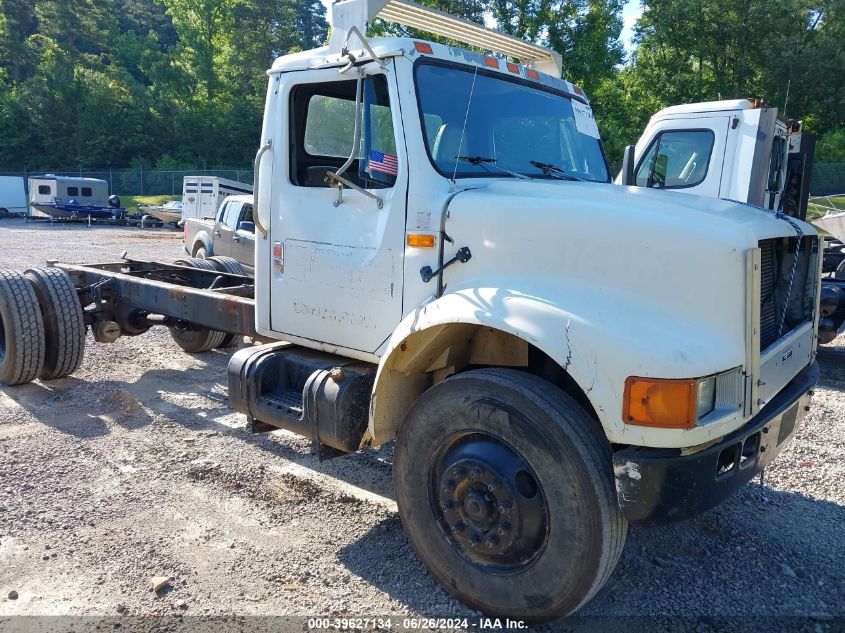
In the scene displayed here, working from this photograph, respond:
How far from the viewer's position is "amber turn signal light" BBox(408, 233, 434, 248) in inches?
138

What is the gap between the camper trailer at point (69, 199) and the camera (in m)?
34.2

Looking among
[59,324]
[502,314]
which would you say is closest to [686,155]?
[502,314]

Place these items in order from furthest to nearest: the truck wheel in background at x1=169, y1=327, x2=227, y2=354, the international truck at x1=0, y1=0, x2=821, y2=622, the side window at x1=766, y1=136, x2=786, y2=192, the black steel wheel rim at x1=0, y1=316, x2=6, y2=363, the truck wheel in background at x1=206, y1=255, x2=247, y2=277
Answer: the side window at x1=766, y1=136, x2=786, y2=192 → the truck wheel in background at x1=206, y1=255, x2=247, y2=277 → the truck wheel in background at x1=169, y1=327, x2=227, y2=354 → the black steel wheel rim at x1=0, y1=316, x2=6, y2=363 → the international truck at x1=0, y1=0, x2=821, y2=622

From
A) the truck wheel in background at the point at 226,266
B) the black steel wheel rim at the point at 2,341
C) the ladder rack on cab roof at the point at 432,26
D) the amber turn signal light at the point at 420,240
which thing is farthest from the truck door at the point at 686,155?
the black steel wheel rim at the point at 2,341

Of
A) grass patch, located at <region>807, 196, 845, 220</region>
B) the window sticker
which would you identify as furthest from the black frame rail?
grass patch, located at <region>807, 196, 845, 220</region>

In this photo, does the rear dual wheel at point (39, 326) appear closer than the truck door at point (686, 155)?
Yes

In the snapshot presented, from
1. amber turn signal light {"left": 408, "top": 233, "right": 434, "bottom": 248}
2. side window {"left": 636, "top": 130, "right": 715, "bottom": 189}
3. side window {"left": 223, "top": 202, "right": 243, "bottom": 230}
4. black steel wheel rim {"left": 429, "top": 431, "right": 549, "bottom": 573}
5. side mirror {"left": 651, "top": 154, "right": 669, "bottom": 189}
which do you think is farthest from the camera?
side window {"left": 223, "top": 202, "right": 243, "bottom": 230}

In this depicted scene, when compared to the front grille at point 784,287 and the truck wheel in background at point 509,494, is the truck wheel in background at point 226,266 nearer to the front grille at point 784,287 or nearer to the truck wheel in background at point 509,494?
the truck wheel in background at point 509,494

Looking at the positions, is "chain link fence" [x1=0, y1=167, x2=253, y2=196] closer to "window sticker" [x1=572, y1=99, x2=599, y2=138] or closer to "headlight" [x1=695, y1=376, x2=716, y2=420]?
"window sticker" [x1=572, y1=99, x2=599, y2=138]

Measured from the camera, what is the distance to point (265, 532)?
399cm

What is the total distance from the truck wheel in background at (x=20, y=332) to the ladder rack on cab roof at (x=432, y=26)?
13.3 feet

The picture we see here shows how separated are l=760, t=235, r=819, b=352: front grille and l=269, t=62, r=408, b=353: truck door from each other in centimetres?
171

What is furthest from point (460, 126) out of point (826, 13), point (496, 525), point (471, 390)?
point (826, 13)

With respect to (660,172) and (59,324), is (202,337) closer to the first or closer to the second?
(59,324)
